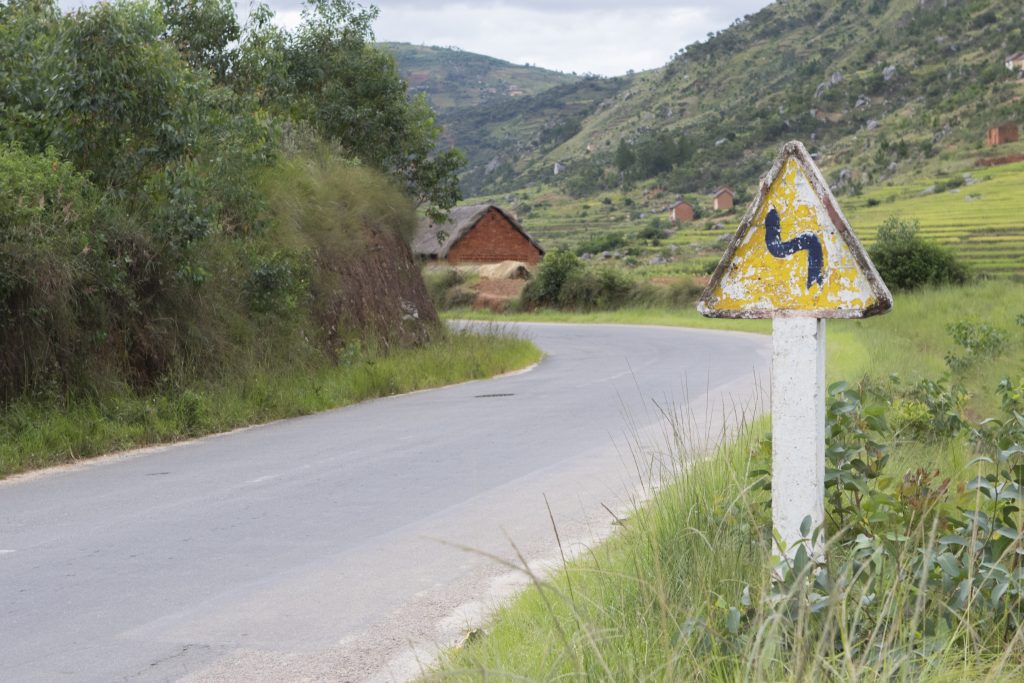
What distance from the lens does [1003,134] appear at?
91.1 metres

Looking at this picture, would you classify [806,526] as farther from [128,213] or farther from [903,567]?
[128,213]

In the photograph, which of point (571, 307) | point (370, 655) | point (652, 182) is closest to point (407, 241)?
point (370, 655)

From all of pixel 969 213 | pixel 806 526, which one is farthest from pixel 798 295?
pixel 969 213

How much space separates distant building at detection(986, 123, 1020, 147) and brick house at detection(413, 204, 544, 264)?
43556 millimetres

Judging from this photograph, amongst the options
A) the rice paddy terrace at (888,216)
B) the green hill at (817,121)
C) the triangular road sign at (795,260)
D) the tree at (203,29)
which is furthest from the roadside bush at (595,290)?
the triangular road sign at (795,260)

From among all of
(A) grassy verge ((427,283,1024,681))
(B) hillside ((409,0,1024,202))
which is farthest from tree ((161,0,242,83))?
(B) hillside ((409,0,1024,202))

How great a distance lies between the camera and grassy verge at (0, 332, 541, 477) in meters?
12.2

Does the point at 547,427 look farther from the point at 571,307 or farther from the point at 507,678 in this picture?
the point at 571,307

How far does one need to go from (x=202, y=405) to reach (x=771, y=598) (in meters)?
11.3

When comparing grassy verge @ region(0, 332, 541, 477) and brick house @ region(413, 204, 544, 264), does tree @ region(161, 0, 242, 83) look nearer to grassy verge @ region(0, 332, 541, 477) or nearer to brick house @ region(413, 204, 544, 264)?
grassy verge @ region(0, 332, 541, 477)

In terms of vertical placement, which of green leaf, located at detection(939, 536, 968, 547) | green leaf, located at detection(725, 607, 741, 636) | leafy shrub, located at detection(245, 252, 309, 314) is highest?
leafy shrub, located at detection(245, 252, 309, 314)

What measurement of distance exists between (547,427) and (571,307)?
130 ft

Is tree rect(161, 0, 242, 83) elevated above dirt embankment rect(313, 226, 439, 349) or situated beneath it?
elevated above

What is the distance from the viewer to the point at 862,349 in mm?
22625
